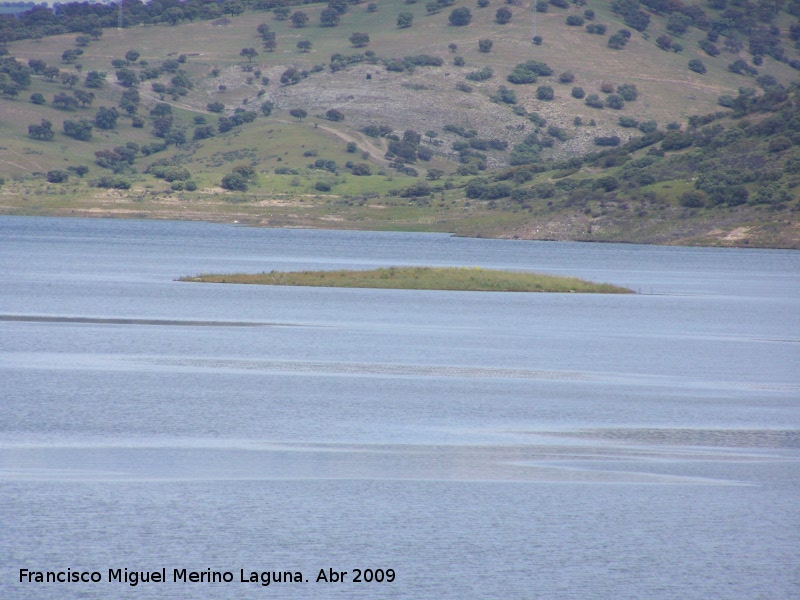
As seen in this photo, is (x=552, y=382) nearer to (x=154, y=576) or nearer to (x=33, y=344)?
(x=33, y=344)

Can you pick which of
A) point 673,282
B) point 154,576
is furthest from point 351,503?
point 673,282

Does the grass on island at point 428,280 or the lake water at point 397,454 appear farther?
the grass on island at point 428,280

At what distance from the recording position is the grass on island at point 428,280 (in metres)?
82.1

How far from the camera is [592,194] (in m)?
189

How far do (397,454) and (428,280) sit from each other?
56445 millimetres

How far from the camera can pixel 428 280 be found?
83625 mm

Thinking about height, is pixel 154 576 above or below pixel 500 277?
above

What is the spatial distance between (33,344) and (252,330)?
11639 mm

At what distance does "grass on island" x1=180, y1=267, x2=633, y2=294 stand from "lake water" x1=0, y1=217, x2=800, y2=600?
16175 mm

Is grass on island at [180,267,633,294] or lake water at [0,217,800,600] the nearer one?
lake water at [0,217,800,600]

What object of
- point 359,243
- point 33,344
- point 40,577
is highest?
point 40,577

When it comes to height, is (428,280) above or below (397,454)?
below

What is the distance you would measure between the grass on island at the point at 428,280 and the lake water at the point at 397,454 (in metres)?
16.2

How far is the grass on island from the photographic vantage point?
269ft
